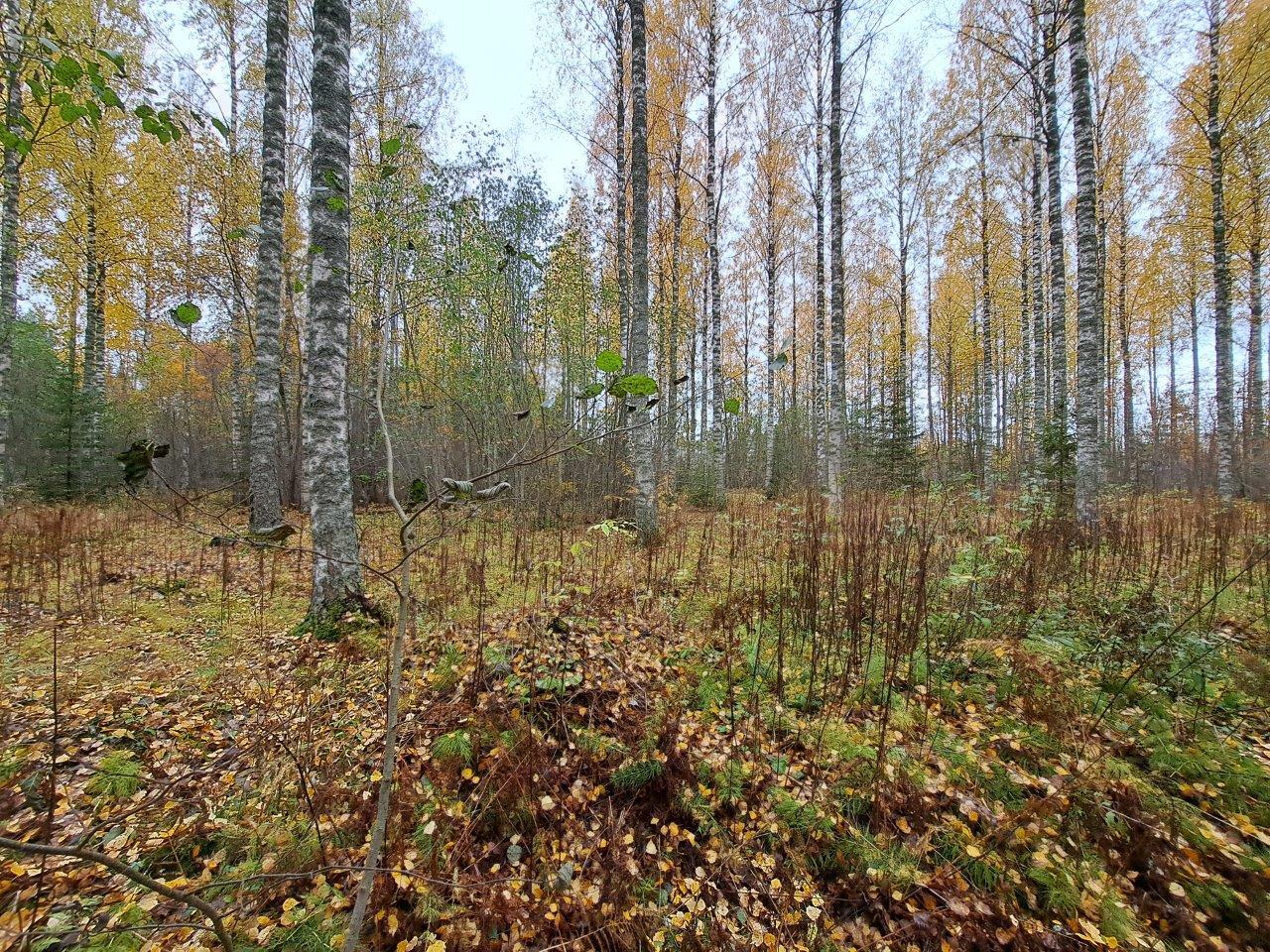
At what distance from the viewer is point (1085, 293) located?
6371 millimetres

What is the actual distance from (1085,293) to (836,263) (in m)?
3.52

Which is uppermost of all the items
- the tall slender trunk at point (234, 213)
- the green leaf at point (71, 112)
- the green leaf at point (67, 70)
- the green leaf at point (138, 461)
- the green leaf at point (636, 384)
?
the tall slender trunk at point (234, 213)

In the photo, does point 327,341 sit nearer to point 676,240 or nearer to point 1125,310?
point 676,240

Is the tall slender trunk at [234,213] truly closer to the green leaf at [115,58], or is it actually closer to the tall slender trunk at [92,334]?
the tall slender trunk at [92,334]

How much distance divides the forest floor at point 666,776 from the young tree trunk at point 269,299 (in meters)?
3.44

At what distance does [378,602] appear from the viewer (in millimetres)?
3773

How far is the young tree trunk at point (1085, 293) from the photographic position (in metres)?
5.79

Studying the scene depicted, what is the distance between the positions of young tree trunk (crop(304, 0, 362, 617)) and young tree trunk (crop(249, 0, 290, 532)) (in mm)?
3681

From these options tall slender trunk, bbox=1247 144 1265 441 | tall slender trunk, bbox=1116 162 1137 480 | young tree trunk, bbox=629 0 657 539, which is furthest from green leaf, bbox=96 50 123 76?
tall slender trunk, bbox=1116 162 1137 480

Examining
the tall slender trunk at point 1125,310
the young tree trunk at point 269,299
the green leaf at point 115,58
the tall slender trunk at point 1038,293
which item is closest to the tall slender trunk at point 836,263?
the tall slender trunk at point 1038,293

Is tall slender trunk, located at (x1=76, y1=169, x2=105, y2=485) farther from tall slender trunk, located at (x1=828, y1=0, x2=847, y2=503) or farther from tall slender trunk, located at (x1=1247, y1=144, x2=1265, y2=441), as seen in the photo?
tall slender trunk, located at (x1=1247, y1=144, x2=1265, y2=441)

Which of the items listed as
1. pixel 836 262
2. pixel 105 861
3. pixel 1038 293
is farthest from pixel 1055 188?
pixel 105 861

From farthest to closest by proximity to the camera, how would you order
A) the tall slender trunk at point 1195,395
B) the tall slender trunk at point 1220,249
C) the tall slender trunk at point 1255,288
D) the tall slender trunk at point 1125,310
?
the tall slender trunk at point 1195,395, the tall slender trunk at point 1125,310, the tall slender trunk at point 1255,288, the tall slender trunk at point 1220,249

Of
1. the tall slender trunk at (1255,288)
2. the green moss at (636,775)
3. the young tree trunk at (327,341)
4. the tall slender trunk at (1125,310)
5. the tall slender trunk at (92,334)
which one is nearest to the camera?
the green moss at (636,775)
